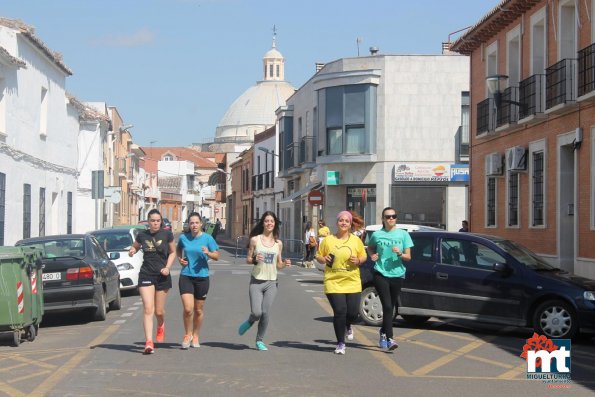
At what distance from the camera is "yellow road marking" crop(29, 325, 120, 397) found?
944 centimetres

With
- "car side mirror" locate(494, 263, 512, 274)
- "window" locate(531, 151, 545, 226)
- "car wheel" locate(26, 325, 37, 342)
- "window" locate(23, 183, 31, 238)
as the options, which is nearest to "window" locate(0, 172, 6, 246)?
"window" locate(23, 183, 31, 238)

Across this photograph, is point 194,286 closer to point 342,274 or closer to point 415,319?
point 342,274

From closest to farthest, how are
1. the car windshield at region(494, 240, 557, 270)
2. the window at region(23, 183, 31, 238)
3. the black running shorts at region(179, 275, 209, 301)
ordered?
the black running shorts at region(179, 275, 209, 301), the car windshield at region(494, 240, 557, 270), the window at region(23, 183, 31, 238)

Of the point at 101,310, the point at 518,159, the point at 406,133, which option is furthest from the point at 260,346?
the point at 406,133

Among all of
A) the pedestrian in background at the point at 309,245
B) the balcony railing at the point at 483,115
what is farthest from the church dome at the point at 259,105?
the balcony railing at the point at 483,115

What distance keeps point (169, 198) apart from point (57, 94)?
260 ft

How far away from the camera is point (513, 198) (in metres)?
26.7

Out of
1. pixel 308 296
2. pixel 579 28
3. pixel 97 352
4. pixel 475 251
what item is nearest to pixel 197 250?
pixel 97 352

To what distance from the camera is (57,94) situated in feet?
113

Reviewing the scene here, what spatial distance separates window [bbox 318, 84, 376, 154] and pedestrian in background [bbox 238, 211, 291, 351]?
29.8 metres

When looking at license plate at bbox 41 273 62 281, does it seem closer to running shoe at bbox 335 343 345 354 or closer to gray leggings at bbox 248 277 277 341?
gray leggings at bbox 248 277 277 341

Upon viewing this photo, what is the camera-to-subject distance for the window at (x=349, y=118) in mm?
42031

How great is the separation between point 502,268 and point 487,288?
37cm

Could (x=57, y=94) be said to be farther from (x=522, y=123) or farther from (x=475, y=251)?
(x=475, y=251)
